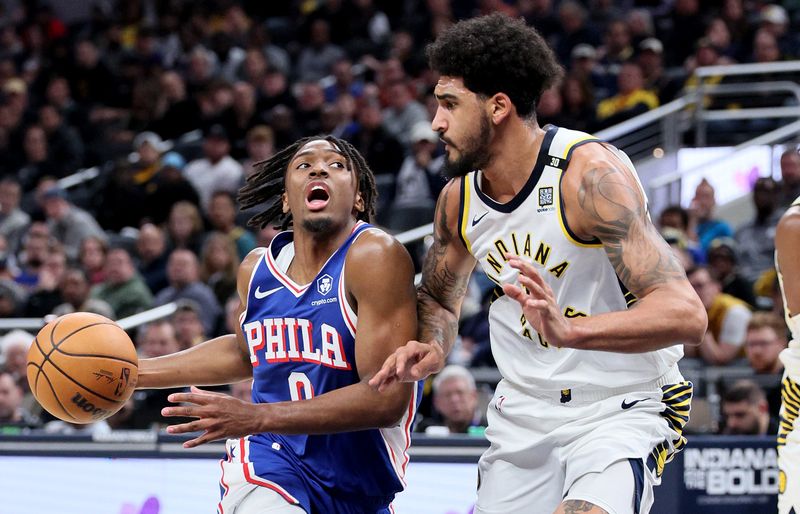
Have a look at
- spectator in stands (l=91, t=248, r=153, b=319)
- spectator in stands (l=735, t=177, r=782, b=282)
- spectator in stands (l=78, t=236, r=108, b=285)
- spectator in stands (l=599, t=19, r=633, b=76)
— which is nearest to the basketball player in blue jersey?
spectator in stands (l=91, t=248, r=153, b=319)

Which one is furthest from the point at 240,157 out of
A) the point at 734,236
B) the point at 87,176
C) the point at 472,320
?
the point at 734,236

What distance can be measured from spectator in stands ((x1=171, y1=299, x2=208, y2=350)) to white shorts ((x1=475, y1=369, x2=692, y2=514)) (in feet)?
16.2

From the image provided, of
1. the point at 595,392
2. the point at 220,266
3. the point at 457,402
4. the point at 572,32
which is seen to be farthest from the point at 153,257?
the point at 595,392

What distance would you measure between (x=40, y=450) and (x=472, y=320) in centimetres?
368

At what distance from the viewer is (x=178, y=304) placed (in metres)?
9.03

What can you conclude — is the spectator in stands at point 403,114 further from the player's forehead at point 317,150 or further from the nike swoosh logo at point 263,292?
the nike swoosh logo at point 263,292

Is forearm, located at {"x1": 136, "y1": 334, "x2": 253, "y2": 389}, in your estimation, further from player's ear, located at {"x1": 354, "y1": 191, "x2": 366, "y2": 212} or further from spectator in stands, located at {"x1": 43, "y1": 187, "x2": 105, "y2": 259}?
spectator in stands, located at {"x1": 43, "y1": 187, "x2": 105, "y2": 259}

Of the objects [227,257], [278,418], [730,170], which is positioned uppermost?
[730,170]

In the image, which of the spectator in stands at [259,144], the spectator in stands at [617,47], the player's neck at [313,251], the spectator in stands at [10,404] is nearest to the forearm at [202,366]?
the player's neck at [313,251]

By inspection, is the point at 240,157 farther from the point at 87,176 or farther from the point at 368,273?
the point at 368,273

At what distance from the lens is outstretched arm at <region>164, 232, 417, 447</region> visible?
3656mm

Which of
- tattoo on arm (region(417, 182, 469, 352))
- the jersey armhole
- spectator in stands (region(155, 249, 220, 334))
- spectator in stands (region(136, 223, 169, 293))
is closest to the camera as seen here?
the jersey armhole

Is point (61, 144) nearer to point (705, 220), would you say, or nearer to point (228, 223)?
point (228, 223)

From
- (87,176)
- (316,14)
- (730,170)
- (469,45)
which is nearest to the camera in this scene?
(469,45)
